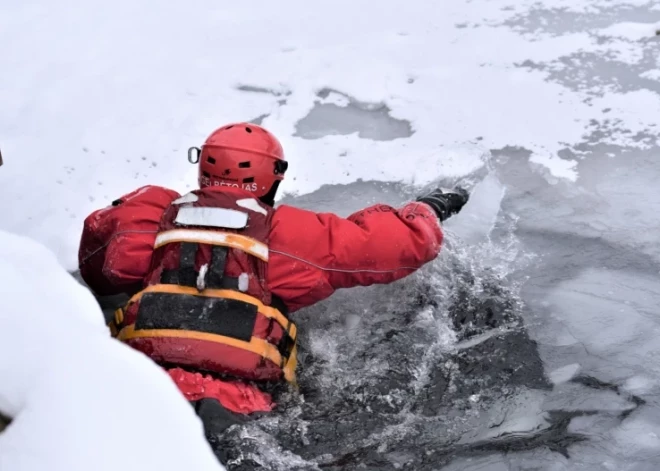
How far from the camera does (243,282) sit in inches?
130

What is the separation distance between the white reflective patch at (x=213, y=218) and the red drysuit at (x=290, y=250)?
0.14 metres

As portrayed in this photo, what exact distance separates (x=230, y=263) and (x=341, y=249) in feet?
1.82

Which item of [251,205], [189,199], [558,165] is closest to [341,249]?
[251,205]

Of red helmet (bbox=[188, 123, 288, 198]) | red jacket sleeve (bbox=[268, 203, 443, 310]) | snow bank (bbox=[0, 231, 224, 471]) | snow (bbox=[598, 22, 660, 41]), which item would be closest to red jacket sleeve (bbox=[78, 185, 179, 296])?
red helmet (bbox=[188, 123, 288, 198])

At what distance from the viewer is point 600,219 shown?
494 cm

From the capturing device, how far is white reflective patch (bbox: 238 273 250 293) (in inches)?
130

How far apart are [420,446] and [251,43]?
519cm

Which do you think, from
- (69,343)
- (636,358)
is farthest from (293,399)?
(69,343)

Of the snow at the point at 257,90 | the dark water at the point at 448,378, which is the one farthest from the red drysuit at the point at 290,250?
the snow at the point at 257,90

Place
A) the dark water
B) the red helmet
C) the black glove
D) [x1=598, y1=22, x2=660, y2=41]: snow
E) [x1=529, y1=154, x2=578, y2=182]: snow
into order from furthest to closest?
[x1=598, y1=22, x2=660, y2=41]: snow < [x1=529, y1=154, x2=578, y2=182]: snow < the black glove < the red helmet < the dark water

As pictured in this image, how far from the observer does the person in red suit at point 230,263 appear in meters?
3.20

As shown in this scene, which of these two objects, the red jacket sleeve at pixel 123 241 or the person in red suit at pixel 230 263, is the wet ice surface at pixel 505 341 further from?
the red jacket sleeve at pixel 123 241

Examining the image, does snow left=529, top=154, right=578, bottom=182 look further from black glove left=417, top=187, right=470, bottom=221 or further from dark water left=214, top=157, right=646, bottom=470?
black glove left=417, top=187, right=470, bottom=221

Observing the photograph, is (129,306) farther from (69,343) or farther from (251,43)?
(251,43)
